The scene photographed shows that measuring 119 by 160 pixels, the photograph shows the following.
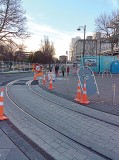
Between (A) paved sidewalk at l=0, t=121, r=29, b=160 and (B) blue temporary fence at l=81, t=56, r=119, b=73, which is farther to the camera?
(B) blue temporary fence at l=81, t=56, r=119, b=73

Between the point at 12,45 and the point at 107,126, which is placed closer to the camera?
the point at 107,126

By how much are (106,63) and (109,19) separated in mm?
28787

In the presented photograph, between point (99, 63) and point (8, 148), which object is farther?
point (99, 63)

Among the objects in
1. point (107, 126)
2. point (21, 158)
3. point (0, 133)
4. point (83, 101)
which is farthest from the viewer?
point (83, 101)

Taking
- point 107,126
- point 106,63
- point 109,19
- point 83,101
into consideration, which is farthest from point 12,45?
point 107,126

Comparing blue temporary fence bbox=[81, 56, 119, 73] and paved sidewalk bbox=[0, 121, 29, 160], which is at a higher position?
blue temporary fence bbox=[81, 56, 119, 73]

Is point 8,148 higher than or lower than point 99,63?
lower

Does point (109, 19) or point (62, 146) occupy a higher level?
point (109, 19)

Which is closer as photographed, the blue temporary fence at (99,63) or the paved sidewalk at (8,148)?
the paved sidewalk at (8,148)

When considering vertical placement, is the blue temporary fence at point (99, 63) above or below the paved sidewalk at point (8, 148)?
above

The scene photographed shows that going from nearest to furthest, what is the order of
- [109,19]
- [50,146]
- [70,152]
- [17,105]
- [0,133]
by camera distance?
[70,152]
[50,146]
[0,133]
[17,105]
[109,19]

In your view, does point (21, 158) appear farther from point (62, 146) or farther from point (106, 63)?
point (106, 63)

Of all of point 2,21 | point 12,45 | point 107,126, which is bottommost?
point 107,126

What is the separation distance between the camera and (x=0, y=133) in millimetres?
5918
